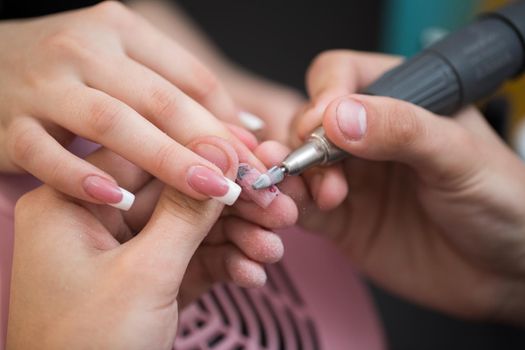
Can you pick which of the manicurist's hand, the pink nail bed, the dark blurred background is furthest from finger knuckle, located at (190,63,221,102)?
the dark blurred background

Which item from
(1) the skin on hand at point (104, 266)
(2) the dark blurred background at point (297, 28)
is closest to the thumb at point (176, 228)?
(1) the skin on hand at point (104, 266)

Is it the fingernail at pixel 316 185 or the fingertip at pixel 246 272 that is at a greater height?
the fingernail at pixel 316 185

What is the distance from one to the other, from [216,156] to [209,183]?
3 cm

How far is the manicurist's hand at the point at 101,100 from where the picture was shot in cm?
41

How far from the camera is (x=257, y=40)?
1.24 meters

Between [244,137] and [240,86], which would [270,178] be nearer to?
[244,137]

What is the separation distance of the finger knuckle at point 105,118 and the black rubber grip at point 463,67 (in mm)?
211

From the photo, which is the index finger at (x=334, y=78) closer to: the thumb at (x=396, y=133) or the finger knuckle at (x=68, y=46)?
the thumb at (x=396, y=133)

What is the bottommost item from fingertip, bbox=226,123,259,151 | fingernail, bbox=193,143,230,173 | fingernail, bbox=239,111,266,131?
fingernail, bbox=239,111,266,131

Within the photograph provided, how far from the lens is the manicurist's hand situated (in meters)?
0.41

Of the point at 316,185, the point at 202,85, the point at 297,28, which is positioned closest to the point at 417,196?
the point at 316,185

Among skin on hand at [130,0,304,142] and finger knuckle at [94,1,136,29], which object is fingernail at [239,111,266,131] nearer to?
skin on hand at [130,0,304,142]

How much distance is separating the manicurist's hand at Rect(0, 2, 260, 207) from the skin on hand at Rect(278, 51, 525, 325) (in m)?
0.08

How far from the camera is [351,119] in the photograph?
0.43 metres
